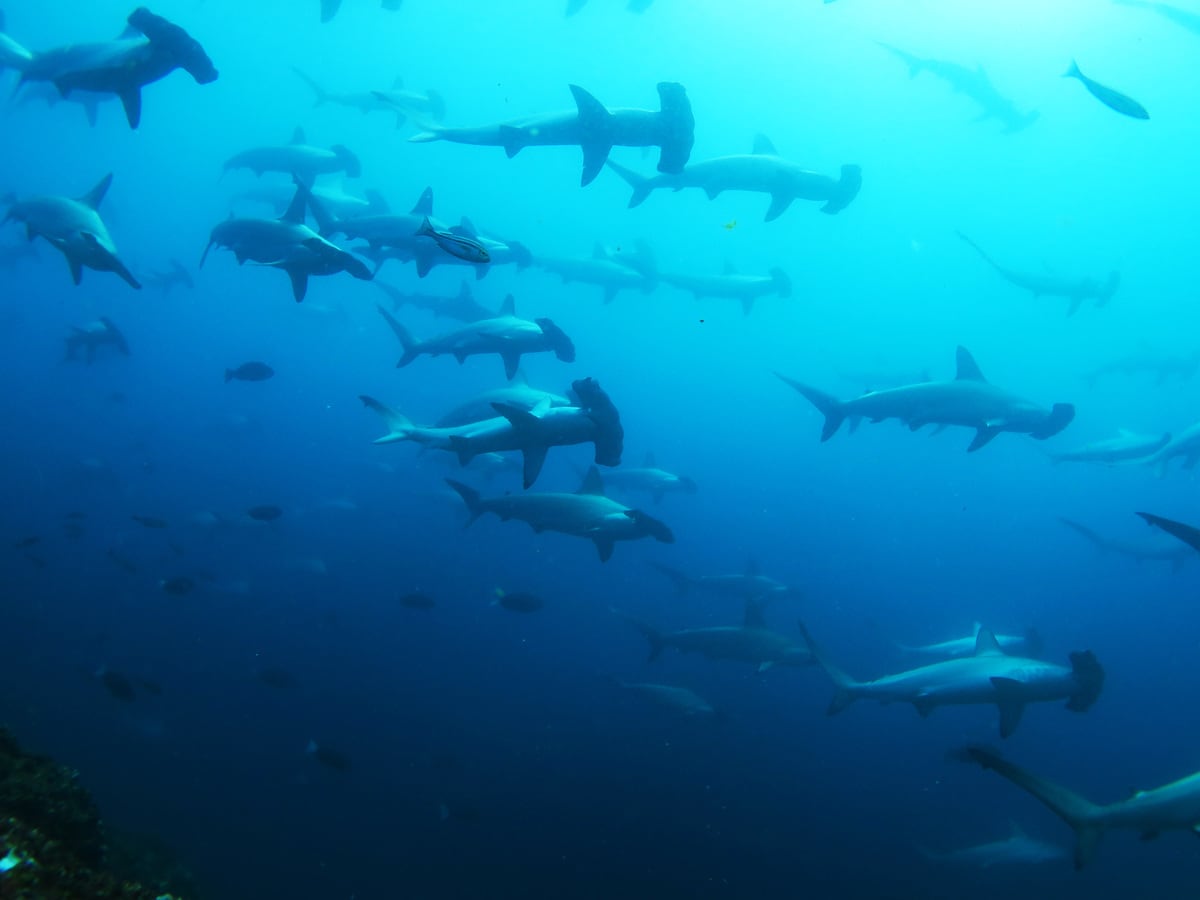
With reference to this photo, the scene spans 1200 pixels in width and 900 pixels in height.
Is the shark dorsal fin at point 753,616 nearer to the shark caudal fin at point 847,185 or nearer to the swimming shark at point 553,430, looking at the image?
the swimming shark at point 553,430

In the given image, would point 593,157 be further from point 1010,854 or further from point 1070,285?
point 1070,285

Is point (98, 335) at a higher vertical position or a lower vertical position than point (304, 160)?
lower

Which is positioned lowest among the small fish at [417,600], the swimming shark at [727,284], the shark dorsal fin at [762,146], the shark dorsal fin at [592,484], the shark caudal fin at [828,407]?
the small fish at [417,600]

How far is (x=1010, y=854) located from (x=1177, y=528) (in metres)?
7.65

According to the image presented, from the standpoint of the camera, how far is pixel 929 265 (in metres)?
142

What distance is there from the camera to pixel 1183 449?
1327 centimetres

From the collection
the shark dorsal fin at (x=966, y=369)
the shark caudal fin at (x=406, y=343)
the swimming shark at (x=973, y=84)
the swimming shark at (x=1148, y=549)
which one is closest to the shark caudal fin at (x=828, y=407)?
the shark dorsal fin at (x=966, y=369)

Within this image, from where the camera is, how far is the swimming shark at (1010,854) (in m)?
9.36

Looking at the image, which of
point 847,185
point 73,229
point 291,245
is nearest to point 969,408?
point 847,185

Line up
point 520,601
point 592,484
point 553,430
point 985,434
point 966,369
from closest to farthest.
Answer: point 553,430, point 592,484, point 985,434, point 966,369, point 520,601

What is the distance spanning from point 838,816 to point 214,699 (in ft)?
38.4

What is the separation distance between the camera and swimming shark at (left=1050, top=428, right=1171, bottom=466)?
1395 cm

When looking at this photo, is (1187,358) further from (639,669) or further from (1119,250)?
(1119,250)

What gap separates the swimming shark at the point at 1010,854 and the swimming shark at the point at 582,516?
260 inches
